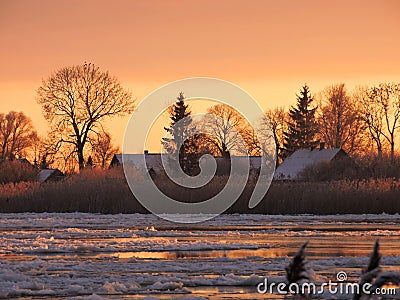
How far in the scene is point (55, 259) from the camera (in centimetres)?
1602

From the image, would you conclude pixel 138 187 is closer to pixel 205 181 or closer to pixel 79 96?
pixel 205 181

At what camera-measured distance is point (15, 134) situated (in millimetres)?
92250

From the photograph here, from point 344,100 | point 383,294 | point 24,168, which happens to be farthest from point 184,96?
point 383,294

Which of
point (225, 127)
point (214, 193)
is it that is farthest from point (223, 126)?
point (214, 193)

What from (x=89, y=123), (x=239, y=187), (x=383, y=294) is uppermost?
(x=89, y=123)

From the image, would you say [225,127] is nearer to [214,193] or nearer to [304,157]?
[304,157]

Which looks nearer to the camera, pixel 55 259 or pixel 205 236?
pixel 55 259

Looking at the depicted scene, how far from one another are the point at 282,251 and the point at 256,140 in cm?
5850

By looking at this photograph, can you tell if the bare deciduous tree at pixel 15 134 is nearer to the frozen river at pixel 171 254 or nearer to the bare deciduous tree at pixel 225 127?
the bare deciduous tree at pixel 225 127

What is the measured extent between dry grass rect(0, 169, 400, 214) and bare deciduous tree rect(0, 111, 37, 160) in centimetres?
5557

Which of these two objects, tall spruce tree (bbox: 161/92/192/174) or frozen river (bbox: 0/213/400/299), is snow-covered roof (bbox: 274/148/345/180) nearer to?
tall spruce tree (bbox: 161/92/192/174)

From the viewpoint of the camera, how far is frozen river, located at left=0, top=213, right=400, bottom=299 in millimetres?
12195

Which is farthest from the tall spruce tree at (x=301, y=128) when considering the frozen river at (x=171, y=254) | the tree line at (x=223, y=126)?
the frozen river at (x=171, y=254)

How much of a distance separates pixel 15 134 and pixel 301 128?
34.9 m
